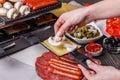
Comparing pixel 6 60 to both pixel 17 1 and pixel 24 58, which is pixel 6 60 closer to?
pixel 24 58

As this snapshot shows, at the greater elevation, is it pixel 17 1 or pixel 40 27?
pixel 17 1

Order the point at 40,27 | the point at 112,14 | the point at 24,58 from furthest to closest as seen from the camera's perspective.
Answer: the point at 40,27
the point at 24,58
the point at 112,14

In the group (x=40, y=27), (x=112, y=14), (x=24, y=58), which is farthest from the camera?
(x=40, y=27)

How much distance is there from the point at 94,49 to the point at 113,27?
20cm

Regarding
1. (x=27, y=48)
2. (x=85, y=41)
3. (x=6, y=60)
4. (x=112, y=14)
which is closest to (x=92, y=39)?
(x=85, y=41)

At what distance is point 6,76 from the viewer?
1124 mm

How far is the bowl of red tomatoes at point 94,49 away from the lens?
1.20 meters

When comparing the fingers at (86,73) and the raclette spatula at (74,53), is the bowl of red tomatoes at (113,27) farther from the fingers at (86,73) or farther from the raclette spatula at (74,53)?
the fingers at (86,73)

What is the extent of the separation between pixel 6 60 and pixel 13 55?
0.04m

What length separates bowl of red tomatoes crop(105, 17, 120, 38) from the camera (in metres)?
1.32

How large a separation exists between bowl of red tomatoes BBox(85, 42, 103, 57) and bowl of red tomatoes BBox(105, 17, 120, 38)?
0.13 meters

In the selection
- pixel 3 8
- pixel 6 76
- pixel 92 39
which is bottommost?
pixel 6 76

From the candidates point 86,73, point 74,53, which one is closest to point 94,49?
point 74,53

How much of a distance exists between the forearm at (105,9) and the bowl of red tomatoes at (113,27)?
210 millimetres
